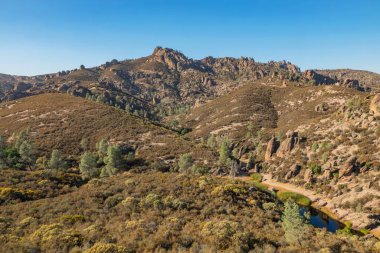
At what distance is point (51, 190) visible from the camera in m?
30.4

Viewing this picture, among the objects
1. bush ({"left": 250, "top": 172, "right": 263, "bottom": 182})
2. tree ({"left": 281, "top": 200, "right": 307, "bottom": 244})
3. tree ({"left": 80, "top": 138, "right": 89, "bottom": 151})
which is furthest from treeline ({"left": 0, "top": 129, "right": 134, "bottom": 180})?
tree ({"left": 281, "top": 200, "right": 307, "bottom": 244})

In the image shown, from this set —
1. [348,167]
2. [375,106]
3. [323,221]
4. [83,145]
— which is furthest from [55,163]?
[375,106]

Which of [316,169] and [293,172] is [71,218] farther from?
[293,172]

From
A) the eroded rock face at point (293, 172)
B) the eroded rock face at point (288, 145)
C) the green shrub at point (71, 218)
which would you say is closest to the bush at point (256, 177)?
the eroded rock face at point (293, 172)

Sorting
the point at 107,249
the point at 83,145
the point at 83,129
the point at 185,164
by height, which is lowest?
the point at 185,164

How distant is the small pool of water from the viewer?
48656mm

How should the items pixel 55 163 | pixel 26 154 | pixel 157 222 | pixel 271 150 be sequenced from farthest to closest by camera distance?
pixel 271 150, pixel 26 154, pixel 55 163, pixel 157 222

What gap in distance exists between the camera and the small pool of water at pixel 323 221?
48656mm

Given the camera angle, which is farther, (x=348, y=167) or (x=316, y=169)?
(x=316, y=169)

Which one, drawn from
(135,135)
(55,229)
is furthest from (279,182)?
(55,229)

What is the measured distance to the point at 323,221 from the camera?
51.8m

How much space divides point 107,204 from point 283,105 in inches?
5555

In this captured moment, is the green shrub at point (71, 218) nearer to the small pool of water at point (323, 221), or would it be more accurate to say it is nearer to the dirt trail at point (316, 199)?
the small pool of water at point (323, 221)

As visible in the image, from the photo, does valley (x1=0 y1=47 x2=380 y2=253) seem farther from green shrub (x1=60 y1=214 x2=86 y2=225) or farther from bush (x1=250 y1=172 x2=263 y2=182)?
bush (x1=250 y1=172 x2=263 y2=182)
